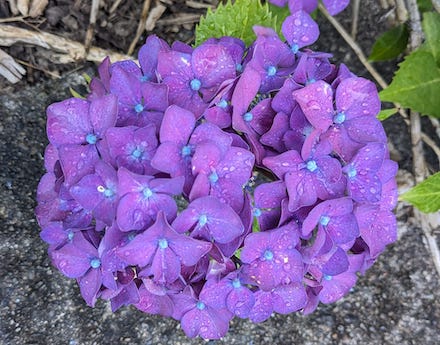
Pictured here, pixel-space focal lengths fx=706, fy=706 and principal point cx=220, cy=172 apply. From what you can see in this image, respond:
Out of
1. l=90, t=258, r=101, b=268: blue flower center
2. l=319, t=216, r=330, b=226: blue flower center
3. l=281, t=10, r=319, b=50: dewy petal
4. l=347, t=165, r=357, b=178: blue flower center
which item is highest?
l=281, t=10, r=319, b=50: dewy petal

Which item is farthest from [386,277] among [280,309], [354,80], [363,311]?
[354,80]

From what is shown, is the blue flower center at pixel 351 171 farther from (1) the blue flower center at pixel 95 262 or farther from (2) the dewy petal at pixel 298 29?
(1) the blue flower center at pixel 95 262

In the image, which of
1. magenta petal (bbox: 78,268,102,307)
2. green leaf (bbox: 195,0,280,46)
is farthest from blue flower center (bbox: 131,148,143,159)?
green leaf (bbox: 195,0,280,46)

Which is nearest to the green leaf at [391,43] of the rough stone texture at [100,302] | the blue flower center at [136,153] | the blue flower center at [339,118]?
the rough stone texture at [100,302]

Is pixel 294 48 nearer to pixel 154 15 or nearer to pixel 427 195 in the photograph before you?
pixel 427 195

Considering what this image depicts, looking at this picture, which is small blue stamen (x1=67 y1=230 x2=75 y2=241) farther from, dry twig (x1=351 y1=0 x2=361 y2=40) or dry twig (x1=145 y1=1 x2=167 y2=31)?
dry twig (x1=351 y1=0 x2=361 y2=40)

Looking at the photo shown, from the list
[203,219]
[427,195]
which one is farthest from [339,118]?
[427,195]

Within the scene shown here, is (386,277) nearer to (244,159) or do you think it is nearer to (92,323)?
(92,323)
